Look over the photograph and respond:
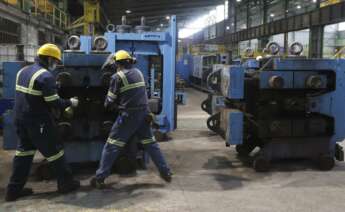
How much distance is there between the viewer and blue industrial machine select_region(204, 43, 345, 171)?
195 inches

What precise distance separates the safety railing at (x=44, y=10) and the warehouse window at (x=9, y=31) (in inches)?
23.5

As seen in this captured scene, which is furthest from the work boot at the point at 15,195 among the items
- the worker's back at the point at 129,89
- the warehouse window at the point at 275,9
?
the warehouse window at the point at 275,9

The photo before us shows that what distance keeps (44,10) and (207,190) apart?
48.7 feet

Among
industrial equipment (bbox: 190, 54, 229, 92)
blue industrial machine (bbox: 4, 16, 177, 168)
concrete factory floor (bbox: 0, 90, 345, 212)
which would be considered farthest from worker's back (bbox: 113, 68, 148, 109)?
industrial equipment (bbox: 190, 54, 229, 92)

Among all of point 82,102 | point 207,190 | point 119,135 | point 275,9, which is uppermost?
point 275,9

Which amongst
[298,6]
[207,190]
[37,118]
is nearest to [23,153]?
[37,118]

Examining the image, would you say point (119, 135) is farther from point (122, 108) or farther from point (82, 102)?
point (82, 102)

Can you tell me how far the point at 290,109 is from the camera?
5172mm

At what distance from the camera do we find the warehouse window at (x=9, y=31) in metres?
11.5

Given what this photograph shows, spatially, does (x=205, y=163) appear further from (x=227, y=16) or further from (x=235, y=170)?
(x=227, y=16)

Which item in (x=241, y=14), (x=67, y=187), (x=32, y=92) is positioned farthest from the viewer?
(x=241, y=14)

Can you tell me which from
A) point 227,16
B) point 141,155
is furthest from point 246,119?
point 227,16

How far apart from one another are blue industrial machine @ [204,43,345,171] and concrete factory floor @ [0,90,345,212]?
30 centimetres

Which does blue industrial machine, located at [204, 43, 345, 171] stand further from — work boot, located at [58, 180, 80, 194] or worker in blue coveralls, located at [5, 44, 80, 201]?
worker in blue coveralls, located at [5, 44, 80, 201]
